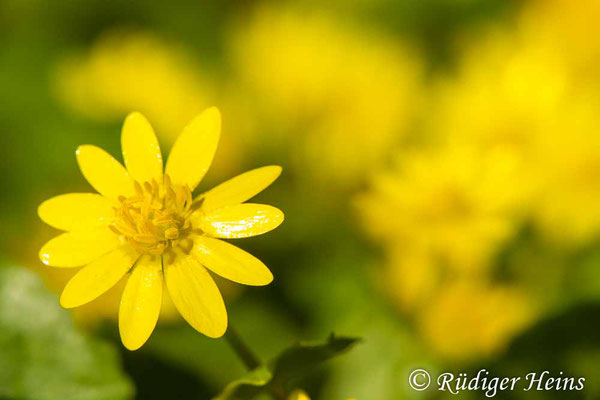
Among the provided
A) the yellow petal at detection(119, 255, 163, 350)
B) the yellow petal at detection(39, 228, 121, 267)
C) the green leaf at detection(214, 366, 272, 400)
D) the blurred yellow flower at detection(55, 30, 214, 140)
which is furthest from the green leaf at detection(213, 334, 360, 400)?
the blurred yellow flower at detection(55, 30, 214, 140)

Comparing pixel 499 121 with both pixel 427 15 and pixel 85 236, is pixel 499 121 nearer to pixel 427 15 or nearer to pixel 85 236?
pixel 427 15

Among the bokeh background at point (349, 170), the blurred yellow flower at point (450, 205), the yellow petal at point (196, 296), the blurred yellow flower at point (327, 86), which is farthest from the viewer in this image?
the blurred yellow flower at point (327, 86)

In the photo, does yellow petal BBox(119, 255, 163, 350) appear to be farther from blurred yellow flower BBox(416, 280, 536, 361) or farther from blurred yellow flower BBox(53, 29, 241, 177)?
blurred yellow flower BBox(53, 29, 241, 177)

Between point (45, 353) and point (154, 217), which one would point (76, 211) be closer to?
point (154, 217)

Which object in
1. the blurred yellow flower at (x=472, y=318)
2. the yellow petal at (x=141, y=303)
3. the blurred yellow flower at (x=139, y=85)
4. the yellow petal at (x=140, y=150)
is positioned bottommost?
the yellow petal at (x=141, y=303)

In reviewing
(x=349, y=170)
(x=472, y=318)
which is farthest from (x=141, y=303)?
(x=349, y=170)

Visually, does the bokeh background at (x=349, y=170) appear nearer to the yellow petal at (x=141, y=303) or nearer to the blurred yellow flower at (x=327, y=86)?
the blurred yellow flower at (x=327, y=86)

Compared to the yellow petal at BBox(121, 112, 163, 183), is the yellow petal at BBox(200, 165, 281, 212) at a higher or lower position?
lower

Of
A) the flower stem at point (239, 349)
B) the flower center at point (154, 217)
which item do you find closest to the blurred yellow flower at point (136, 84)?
the flower center at point (154, 217)
